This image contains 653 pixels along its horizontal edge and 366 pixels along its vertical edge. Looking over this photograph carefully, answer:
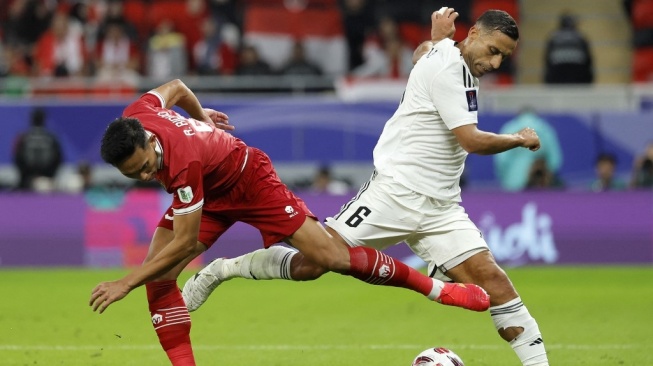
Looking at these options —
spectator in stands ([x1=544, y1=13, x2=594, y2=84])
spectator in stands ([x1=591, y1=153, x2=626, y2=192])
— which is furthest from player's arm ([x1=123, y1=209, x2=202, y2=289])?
spectator in stands ([x1=544, y1=13, x2=594, y2=84])

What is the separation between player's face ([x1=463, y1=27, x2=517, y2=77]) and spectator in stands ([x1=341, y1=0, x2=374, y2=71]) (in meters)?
11.6

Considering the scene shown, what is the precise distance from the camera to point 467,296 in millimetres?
6609

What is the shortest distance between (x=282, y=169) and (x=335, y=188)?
104cm

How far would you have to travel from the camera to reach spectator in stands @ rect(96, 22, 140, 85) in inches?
683

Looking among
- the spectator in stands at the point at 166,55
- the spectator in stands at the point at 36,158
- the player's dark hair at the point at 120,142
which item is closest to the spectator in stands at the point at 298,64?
the spectator in stands at the point at 166,55

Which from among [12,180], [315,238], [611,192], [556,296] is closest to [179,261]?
[315,238]

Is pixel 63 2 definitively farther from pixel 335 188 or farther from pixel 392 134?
pixel 392 134

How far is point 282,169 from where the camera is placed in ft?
54.3

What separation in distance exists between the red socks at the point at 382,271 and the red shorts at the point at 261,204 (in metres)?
0.41

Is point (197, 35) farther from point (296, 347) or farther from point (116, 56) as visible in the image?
point (296, 347)

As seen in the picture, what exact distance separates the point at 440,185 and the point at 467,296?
72 cm

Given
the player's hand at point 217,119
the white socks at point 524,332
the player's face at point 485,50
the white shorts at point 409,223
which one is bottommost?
the white socks at point 524,332

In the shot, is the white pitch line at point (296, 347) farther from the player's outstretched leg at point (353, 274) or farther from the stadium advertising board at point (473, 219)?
the stadium advertising board at point (473, 219)

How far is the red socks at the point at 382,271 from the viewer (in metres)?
6.78
